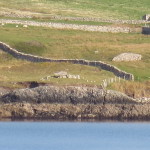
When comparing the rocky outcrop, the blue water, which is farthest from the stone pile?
the blue water

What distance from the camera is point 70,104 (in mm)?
83500

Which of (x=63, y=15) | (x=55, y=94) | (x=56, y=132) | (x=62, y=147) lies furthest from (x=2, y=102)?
(x=63, y=15)

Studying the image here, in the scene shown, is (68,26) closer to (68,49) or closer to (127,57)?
(68,49)

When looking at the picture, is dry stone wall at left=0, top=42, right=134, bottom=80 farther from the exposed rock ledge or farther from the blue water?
the blue water

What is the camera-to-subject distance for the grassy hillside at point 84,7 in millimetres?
140038

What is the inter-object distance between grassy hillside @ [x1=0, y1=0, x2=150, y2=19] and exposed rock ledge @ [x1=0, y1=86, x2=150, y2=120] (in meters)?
49.1

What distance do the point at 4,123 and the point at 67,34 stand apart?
37.8 metres

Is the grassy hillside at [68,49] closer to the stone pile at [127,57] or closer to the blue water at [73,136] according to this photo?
the stone pile at [127,57]

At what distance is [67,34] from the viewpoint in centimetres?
11694

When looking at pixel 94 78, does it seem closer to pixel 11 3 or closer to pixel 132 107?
pixel 132 107

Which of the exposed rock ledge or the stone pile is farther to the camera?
the stone pile

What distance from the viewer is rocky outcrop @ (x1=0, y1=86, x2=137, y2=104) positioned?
8444 centimetres

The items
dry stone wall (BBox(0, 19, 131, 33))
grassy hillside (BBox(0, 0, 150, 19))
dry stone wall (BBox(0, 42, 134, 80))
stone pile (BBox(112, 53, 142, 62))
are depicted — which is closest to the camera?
dry stone wall (BBox(0, 42, 134, 80))

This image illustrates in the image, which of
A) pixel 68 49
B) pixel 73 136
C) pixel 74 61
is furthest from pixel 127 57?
pixel 73 136
